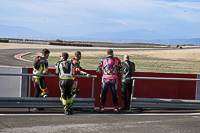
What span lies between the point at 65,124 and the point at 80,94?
2918 mm

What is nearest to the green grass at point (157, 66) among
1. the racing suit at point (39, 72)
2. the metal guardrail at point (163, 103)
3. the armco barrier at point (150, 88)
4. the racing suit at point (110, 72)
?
the armco barrier at point (150, 88)

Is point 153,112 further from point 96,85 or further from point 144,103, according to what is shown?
point 96,85

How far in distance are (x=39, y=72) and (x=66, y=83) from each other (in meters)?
1.02

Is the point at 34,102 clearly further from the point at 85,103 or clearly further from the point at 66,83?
the point at 85,103

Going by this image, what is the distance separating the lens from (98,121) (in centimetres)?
752

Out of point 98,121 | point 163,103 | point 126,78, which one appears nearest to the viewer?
point 98,121

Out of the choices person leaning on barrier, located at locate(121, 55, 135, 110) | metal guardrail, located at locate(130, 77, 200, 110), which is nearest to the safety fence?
metal guardrail, located at locate(130, 77, 200, 110)

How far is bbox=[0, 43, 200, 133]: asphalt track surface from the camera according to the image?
21.7 ft

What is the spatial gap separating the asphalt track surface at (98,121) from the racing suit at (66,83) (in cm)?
29

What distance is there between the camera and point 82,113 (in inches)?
339

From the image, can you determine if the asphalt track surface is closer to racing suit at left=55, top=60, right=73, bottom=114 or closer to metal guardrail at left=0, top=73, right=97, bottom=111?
metal guardrail at left=0, top=73, right=97, bottom=111

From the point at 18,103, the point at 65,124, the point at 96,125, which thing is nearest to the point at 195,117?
the point at 96,125

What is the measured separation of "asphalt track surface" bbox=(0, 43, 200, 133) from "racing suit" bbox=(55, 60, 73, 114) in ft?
0.94

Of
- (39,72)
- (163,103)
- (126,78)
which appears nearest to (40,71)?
(39,72)
